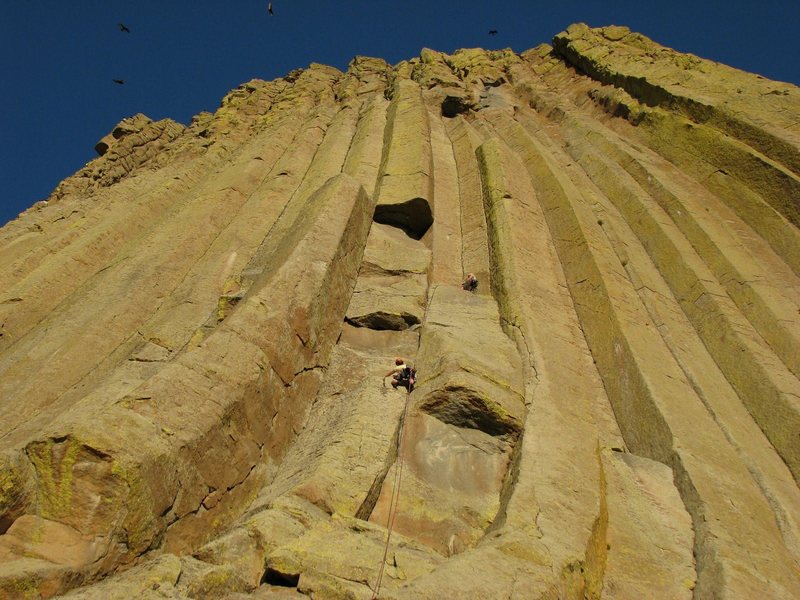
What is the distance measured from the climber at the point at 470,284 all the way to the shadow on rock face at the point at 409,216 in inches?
106

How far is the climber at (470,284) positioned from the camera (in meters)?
13.3

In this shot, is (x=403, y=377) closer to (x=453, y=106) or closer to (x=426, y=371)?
(x=426, y=371)

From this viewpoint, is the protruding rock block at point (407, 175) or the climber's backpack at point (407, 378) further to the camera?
the protruding rock block at point (407, 175)

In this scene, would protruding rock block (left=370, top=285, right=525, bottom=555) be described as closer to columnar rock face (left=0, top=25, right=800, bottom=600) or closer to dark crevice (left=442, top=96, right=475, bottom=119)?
columnar rock face (left=0, top=25, right=800, bottom=600)

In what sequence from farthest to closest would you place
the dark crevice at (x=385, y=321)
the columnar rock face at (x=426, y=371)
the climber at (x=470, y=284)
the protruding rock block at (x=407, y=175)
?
the protruding rock block at (x=407, y=175), the climber at (x=470, y=284), the dark crevice at (x=385, y=321), the columnar rock face at (x=426, y=371)

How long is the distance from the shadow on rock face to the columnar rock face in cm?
6

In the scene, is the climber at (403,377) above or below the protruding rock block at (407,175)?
below

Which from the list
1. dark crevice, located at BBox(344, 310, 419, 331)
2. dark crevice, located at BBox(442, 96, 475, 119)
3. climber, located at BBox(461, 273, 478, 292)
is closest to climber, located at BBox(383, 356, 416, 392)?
dark crevice, located at BBox(344, 310, 419, 331)

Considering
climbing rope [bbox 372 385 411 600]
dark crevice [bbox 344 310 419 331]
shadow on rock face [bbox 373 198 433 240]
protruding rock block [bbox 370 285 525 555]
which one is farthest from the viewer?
shadow on rock face [bbox 373 198 433 240]

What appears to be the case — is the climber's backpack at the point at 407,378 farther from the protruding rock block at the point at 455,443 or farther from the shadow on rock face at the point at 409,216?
the shadow on rock face at the point at 409,216

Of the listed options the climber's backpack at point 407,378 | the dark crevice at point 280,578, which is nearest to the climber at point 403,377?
the climber's backpack at point 407,378

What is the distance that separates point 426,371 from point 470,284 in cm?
433

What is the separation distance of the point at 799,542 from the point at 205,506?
7.83 m

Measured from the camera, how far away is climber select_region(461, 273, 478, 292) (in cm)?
1334
